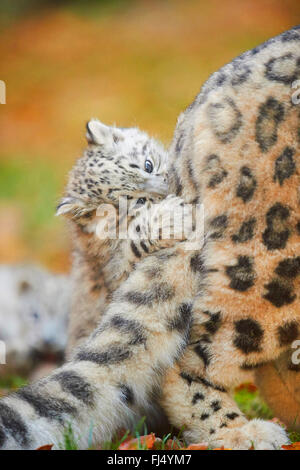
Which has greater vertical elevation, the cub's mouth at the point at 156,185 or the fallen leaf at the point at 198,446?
the cub's mouth at the point at 156,185

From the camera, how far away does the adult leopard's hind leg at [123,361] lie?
2828 mm

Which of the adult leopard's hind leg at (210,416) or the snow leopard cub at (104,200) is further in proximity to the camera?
the snow leopard cub at (104,200)

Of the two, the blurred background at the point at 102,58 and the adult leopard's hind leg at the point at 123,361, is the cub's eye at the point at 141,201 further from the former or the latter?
the blurred background at the point at 102,58

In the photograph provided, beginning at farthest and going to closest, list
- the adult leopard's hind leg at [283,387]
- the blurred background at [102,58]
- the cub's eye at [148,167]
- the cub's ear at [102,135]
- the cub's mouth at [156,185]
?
the blurred background at [102,58] → the cub's ear at [102,135] → the cub's eye at [148,167] → the cub's mouth at [156,185] → the adult leopard's hind leg at [283,387]

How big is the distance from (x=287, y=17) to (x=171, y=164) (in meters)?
12.2

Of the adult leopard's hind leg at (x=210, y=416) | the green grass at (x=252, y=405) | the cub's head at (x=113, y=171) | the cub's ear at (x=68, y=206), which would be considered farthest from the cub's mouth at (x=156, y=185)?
the green grass at (x=252, y=405)

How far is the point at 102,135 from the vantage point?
427 cm

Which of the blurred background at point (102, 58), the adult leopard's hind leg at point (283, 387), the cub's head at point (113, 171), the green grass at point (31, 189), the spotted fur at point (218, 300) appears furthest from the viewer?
the blurred background at point (102, 58)

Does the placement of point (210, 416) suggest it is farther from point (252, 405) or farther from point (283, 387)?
point (252, 405)

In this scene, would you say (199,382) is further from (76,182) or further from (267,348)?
(76,182)

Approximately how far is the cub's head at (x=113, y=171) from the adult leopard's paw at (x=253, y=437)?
4.49ft

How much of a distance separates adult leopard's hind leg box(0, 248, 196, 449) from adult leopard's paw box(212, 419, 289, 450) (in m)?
0.38

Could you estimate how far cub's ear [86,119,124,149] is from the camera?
425 centimetres

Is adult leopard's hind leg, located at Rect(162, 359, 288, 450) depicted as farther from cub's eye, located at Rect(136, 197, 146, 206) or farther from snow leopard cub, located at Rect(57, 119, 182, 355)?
cub's eye, located at Rect(136, 197, 146, 206)
